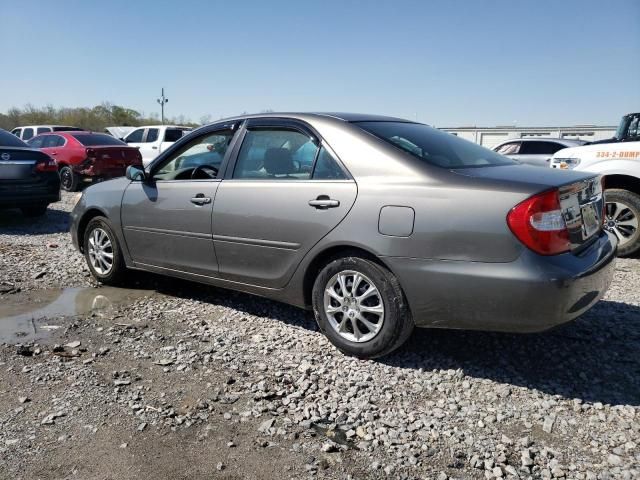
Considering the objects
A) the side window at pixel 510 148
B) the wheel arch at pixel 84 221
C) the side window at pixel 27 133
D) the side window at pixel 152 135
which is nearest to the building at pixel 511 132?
the side window at pixel 510 148

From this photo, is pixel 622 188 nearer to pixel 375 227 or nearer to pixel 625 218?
pixel 625 218

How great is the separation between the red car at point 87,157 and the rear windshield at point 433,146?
34.6ft

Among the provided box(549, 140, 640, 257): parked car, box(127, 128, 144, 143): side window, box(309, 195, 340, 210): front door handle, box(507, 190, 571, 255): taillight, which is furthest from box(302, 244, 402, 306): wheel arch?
box(127, 128, 144, 143): side window

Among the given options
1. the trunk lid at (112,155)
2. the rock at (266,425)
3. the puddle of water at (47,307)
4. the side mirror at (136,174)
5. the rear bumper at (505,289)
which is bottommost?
the puddle of water at (47,307)

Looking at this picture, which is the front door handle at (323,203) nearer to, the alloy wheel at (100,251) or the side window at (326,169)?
the side window at (326,169)

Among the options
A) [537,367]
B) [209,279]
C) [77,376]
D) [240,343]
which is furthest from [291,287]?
[537,367]

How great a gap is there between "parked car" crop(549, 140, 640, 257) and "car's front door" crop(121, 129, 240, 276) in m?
4.58

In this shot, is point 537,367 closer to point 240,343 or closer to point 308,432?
point 308,432

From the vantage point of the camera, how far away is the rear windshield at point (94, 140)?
13133mm

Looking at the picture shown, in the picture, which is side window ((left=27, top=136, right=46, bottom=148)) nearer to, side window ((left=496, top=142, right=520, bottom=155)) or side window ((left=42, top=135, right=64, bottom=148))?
side window ((left=42, top=135, right=64, bottom=148))

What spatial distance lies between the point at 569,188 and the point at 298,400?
6.57 ft

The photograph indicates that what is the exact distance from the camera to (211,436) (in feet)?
8.72

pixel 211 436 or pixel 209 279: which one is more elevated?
pixel 209 279

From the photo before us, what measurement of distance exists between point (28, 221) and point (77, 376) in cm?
674
